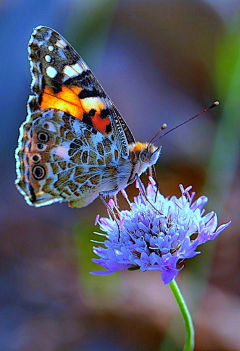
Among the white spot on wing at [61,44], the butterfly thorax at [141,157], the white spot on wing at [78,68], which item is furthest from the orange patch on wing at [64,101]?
the butterfly thorax at [141,157]

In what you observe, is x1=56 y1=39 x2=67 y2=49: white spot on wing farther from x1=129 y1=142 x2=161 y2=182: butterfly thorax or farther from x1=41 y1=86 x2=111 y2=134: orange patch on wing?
x1=129 y1=142 x2=161 y2=182: butterfly thorax

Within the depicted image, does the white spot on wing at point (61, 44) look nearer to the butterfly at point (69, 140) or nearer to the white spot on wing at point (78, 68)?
the butterfly at point (69, 140)

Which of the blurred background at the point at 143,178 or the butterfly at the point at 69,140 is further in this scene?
the blurred background at the point at 143,178

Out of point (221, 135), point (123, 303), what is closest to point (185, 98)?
point (221, 135)

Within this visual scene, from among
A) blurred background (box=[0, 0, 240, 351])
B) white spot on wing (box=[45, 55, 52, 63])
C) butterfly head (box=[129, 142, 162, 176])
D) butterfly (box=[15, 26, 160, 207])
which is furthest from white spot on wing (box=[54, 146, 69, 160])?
blurred background (box=[0, 0, 240, 351])

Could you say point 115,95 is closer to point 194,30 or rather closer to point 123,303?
point 194,30

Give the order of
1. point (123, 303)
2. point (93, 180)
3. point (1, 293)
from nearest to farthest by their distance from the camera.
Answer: point (93, 180) < point (123, 303) < point (1, 293)
